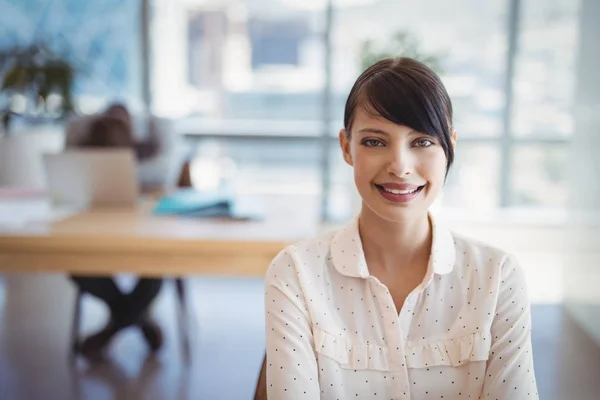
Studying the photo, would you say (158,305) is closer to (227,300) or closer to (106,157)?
(227,300)

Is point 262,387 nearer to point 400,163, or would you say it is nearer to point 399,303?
point 399,303

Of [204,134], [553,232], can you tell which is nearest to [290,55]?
[204,134]

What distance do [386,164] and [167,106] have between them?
439cm

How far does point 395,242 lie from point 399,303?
119 millimetres

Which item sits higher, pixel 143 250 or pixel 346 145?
pixel 346 145

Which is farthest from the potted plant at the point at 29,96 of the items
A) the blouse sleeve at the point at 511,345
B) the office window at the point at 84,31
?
the blouse sleeve at the point at 511,345

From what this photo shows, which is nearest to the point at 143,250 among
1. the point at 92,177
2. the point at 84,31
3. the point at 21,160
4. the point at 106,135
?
the point at 92,177

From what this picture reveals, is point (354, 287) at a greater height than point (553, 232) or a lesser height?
greater

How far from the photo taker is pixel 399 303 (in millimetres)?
1233

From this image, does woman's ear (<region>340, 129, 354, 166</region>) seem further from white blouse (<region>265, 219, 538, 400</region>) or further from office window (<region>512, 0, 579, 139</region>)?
office window (<region>512, 0, 579, 139</region>)

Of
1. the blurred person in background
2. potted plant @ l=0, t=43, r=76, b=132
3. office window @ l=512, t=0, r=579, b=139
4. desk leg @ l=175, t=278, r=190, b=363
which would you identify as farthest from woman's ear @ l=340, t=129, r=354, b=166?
office window @ l=512, t=0, r=579, b=139

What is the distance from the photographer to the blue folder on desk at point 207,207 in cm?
229

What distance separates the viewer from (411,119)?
113 cm

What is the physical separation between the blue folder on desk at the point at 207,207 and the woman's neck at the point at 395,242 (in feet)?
3.31
